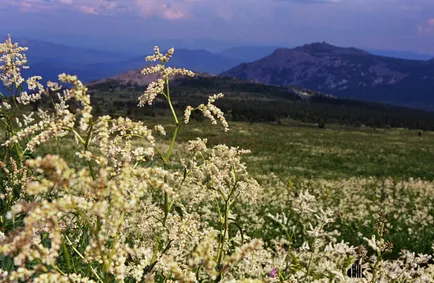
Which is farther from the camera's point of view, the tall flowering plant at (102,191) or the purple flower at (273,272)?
the purple flower at (273,272)

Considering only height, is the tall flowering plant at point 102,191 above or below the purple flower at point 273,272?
above

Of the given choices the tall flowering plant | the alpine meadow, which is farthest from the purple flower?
the tall flowering plant

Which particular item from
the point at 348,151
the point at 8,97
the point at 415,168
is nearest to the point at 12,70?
the point at 8,97

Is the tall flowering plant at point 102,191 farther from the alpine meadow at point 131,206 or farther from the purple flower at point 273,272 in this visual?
the purple flower at point 273,272

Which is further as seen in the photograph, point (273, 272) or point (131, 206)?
point (273, 272)

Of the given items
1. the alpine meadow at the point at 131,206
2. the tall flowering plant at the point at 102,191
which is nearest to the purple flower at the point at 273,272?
the alpine meadow at the point at 131,206

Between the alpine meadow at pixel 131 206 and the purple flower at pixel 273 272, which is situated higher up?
the alpine meadow at pixel 131 206

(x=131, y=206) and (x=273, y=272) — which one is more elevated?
(x=131, y=206)

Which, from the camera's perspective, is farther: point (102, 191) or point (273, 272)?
point (273, 272)

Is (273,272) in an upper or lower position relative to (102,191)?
lower

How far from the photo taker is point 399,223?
56.9 ft

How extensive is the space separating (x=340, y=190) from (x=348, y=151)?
1354 inches

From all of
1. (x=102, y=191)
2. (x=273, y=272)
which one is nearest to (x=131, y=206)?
(x=102, y=191)

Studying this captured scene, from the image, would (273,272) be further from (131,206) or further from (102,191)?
(102,191)
